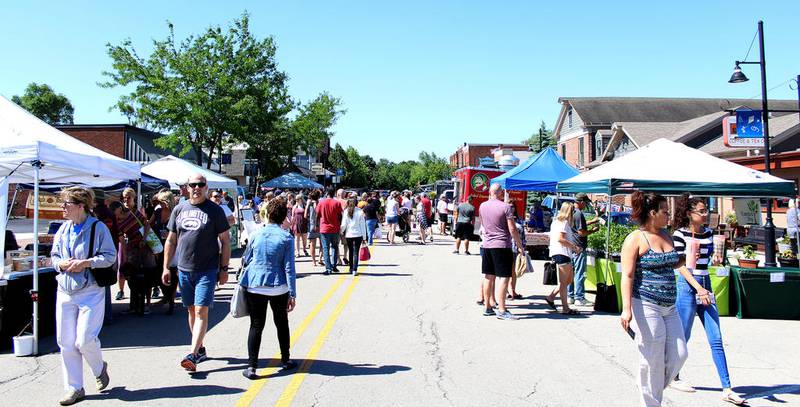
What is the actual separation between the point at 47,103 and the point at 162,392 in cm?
7950

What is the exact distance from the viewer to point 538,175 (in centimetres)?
1455

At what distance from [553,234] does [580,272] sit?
4.39 ft

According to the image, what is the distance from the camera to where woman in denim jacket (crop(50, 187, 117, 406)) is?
493cm

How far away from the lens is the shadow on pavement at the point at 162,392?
200 inches

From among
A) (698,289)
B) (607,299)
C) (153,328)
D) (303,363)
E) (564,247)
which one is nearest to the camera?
(698,289)

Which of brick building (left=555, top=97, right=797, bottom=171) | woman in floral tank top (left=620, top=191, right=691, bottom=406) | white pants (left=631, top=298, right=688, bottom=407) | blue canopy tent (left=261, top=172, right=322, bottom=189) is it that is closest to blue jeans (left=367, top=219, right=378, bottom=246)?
woman in floral tank top (left=620, top=191, right=691, bottom=406)

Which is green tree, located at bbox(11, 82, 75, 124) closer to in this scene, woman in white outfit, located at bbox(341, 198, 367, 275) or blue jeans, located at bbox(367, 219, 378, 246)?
blue jeans, located at bbox(367, 219, 378, 246)

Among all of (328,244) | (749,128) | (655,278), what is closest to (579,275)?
A: (655,278)

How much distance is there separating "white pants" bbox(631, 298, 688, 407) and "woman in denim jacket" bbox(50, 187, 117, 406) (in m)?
4.51

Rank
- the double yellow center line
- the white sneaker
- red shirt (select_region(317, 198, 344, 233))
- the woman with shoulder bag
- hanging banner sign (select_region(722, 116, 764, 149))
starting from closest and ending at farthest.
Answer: the double yellow center line < the white sneaker < the woman with shoulder bag < red shirt (select_region(317, 198, 344, 233)) < hanging banner sign (select_region(722, 116, 764, 149))

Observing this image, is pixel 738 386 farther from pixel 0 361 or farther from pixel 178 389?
pixel 0 361

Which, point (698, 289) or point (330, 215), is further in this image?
point (330, 215)

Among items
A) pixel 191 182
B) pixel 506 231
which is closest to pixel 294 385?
pixel 191 182

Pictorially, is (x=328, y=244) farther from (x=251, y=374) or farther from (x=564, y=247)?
(x=251, y=374)
